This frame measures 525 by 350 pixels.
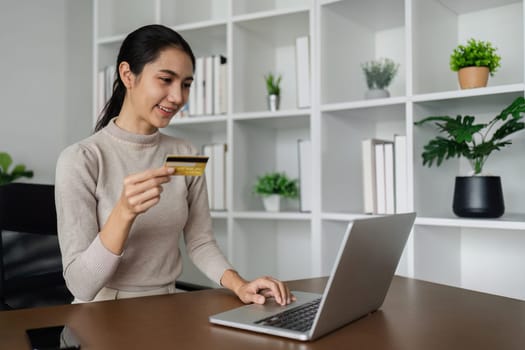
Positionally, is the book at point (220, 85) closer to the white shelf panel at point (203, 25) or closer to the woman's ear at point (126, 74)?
the white shelf panel at point (203, 25)

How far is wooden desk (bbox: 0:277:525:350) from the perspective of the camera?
807 millimetres

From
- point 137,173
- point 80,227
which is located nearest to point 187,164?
point 137,173

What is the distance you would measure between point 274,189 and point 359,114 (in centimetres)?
47

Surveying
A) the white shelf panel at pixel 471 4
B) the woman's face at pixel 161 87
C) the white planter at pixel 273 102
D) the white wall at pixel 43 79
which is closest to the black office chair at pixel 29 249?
the woman's face at pixel 161 87

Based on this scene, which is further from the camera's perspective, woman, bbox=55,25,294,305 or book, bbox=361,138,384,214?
book, bbox=361,138,384,214

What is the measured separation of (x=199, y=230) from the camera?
160 cm

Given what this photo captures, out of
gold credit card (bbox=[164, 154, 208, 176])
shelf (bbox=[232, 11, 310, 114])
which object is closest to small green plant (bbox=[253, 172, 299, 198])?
shelf (bbox=[232, 11, 310, 114])

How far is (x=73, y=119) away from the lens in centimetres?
293

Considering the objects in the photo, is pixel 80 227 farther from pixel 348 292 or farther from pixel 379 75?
pixel 379 75

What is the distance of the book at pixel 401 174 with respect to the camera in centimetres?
189

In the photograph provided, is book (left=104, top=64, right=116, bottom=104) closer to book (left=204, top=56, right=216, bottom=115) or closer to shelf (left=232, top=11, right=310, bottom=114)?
book (left=204, top=56, right=216, bottom=115)

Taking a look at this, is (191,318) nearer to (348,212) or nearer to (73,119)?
(348,212)

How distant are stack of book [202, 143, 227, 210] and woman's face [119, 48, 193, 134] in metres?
0.87

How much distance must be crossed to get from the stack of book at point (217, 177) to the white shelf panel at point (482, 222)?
0.87 m
